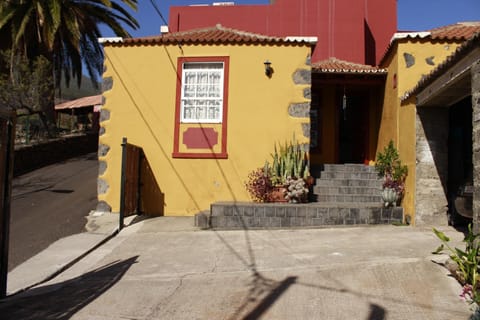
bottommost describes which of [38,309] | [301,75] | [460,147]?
[38,309]

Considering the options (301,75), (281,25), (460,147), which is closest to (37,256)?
(301,75)

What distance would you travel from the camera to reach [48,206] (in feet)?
29.9

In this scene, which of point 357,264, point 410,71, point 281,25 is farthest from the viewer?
point 281,25

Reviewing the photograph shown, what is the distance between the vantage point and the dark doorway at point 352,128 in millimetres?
11602

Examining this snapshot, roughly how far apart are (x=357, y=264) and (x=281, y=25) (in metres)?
10.2

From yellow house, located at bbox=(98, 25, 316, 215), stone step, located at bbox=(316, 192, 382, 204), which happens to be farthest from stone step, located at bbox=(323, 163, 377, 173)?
yellow house, located at bbox=(98, 25, 316, 215)

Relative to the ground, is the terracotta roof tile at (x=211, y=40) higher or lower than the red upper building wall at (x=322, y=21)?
lower

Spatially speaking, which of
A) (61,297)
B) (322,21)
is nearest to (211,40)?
(322,21)

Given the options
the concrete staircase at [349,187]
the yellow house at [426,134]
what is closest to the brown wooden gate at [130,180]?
the concrete staircase at [349,187]

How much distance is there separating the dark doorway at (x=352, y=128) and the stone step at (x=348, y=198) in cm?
323

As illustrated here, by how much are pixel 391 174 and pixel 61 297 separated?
6.39m

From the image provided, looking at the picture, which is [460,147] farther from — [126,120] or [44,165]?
[44,165]

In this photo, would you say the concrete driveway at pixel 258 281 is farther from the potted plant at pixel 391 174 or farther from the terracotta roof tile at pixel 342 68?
the terracotta roof tile at pixel 342 68

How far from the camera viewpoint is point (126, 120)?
29.6ft
